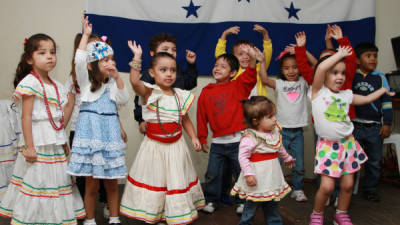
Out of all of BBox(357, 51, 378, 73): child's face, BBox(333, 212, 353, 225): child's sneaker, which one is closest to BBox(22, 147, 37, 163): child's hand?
A: BBox(333, 212, 353, 225): child's sneaker

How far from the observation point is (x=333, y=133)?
2.44 m

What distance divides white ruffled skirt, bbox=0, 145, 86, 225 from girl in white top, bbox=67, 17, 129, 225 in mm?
123

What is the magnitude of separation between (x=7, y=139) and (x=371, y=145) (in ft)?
10.4

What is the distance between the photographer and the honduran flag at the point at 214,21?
331cm

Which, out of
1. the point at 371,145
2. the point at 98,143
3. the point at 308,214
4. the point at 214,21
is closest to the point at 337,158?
the point at 308,214

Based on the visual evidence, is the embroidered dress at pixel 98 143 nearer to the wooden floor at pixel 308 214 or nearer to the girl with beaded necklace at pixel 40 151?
the girl with beaded necklace at pixel 40 151

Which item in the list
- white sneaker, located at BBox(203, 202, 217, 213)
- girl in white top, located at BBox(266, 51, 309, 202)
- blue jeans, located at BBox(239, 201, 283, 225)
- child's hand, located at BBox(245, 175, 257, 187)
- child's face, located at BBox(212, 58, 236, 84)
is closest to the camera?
child's hand, located at BBox(245, 175, 257, 187)

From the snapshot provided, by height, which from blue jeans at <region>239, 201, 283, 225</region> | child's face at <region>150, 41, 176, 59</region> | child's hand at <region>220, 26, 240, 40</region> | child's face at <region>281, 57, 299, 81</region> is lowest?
blue jeans at <region>239, 201, 283, 225</region>

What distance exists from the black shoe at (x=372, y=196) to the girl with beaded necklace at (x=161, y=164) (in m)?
1.77

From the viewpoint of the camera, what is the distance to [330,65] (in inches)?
93.0

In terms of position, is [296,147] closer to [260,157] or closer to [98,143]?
[260,157]

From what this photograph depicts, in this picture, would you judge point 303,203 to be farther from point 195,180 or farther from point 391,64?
point 391,64

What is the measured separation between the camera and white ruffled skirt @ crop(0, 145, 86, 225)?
87.1 inches

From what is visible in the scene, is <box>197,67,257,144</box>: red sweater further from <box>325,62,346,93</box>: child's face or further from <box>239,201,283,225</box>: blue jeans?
<box>239,201,283,225</box>: blue jeans
